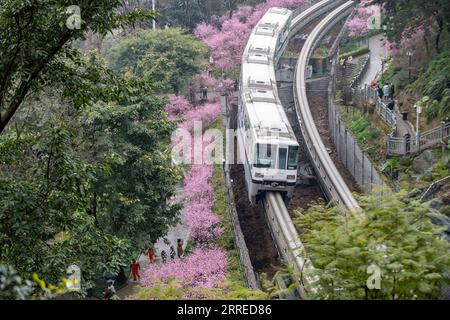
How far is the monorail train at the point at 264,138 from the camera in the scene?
1059 inches

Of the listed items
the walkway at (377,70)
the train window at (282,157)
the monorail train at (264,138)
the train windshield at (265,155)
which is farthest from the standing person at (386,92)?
the train windshield at (265,155)

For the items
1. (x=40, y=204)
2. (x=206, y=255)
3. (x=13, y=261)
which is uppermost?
(x=40, y=204)

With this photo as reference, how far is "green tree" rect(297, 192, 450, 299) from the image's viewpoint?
10172 millimetres

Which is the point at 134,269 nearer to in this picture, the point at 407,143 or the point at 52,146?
the point at 407,143

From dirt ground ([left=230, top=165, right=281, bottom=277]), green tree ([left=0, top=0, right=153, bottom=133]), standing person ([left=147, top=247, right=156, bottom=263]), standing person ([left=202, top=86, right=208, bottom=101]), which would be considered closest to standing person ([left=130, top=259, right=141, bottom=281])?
standing person ([left=147, top=247, right=156, bottom=263])

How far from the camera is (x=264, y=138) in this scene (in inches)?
1061

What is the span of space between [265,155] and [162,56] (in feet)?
54.6

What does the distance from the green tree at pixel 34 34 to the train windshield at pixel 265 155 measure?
1508 centimetres

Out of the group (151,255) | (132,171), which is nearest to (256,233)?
(151,255)

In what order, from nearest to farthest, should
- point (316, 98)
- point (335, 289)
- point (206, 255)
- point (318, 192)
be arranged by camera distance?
1. point (335, 289)
2. point (206, 255)
3. point (318, 192)
4. point (316, 98)

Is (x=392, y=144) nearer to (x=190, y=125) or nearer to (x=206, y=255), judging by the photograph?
(x=206, y=255)
